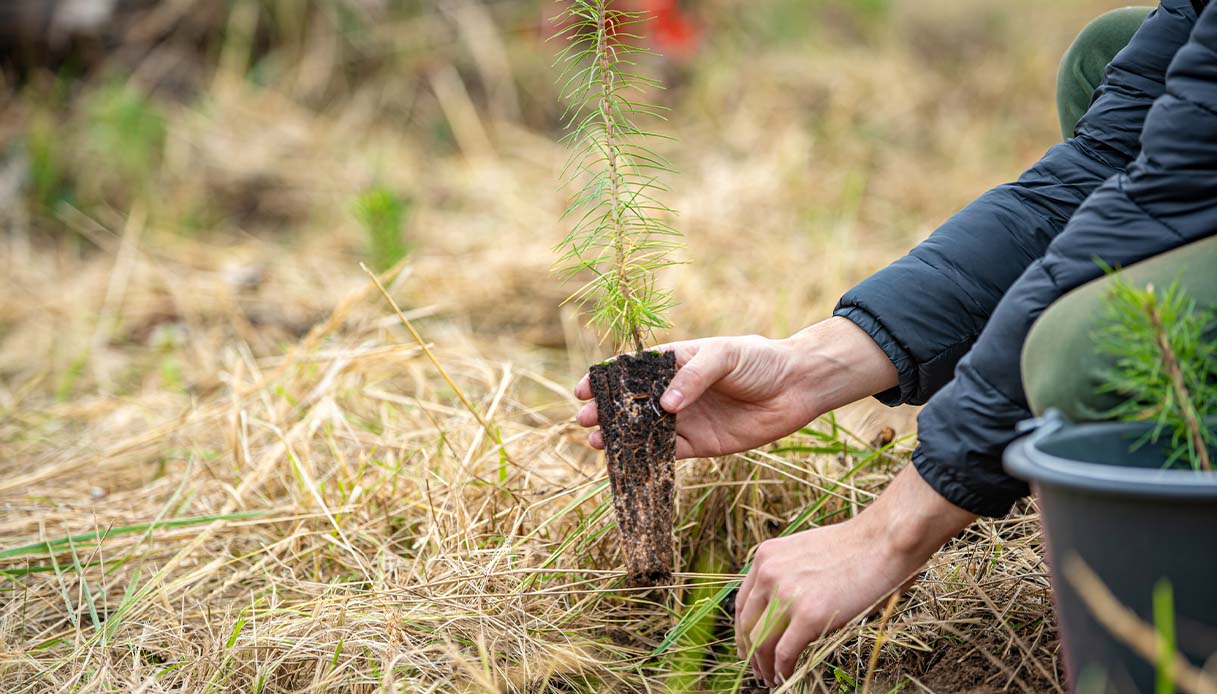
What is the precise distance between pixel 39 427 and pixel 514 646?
1.87m

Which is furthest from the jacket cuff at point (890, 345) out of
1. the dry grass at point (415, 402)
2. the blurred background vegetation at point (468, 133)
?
the blurred background vegetation at point (468, 133)

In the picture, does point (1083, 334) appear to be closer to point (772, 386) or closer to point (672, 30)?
point (772, 386)

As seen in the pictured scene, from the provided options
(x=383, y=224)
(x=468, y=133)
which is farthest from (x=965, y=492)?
(x=468, y=133)

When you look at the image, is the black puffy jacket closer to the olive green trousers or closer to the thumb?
the olive green trousers

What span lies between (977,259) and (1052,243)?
404 millimetres

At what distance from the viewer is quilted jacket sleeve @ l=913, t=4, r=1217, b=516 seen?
3.26 ft

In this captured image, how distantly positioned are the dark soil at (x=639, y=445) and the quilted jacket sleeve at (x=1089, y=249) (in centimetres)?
40

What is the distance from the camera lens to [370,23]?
5398mm

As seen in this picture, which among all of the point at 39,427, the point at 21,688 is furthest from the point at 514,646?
the point at 39,427

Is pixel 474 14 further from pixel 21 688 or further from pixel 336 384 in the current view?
pixel 21 688

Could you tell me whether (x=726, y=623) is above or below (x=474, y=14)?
below

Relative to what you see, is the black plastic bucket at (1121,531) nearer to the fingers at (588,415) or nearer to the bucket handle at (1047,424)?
the bucket handle at (1047,424)

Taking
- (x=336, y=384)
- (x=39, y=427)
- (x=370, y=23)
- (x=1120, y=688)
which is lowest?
(x=39, y=427)

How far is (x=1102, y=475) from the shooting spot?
0.78 m
